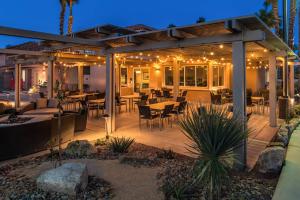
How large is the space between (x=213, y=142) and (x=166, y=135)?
159 inches

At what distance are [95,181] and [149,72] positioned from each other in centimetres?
1436

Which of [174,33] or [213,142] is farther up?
[174,33]

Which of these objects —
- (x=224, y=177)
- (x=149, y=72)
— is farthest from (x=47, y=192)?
(x=149, y=72)

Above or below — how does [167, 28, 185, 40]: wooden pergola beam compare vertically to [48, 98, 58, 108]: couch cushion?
above

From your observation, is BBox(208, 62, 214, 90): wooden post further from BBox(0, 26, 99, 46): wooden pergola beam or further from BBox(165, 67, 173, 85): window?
BBox(0, 26, 99, 46): wooden pergola beam

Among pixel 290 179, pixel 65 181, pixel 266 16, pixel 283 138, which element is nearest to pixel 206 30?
pixel 283 138

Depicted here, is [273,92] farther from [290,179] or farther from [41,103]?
[41,103]

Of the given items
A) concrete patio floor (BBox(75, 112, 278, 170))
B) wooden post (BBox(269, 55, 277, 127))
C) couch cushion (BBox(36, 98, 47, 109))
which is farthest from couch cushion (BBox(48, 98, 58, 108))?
wooden post (BBox(269, 55, 277, 127))

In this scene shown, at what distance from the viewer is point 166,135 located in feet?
22.7

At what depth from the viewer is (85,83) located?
2145 centimetres

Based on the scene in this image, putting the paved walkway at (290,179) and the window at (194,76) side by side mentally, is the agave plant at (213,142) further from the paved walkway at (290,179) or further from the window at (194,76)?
the window at (194,76)

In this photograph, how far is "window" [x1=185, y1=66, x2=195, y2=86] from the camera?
15.2m

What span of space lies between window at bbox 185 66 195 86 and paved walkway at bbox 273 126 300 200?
1038 cm

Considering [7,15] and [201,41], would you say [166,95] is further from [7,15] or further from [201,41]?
[7,15]
